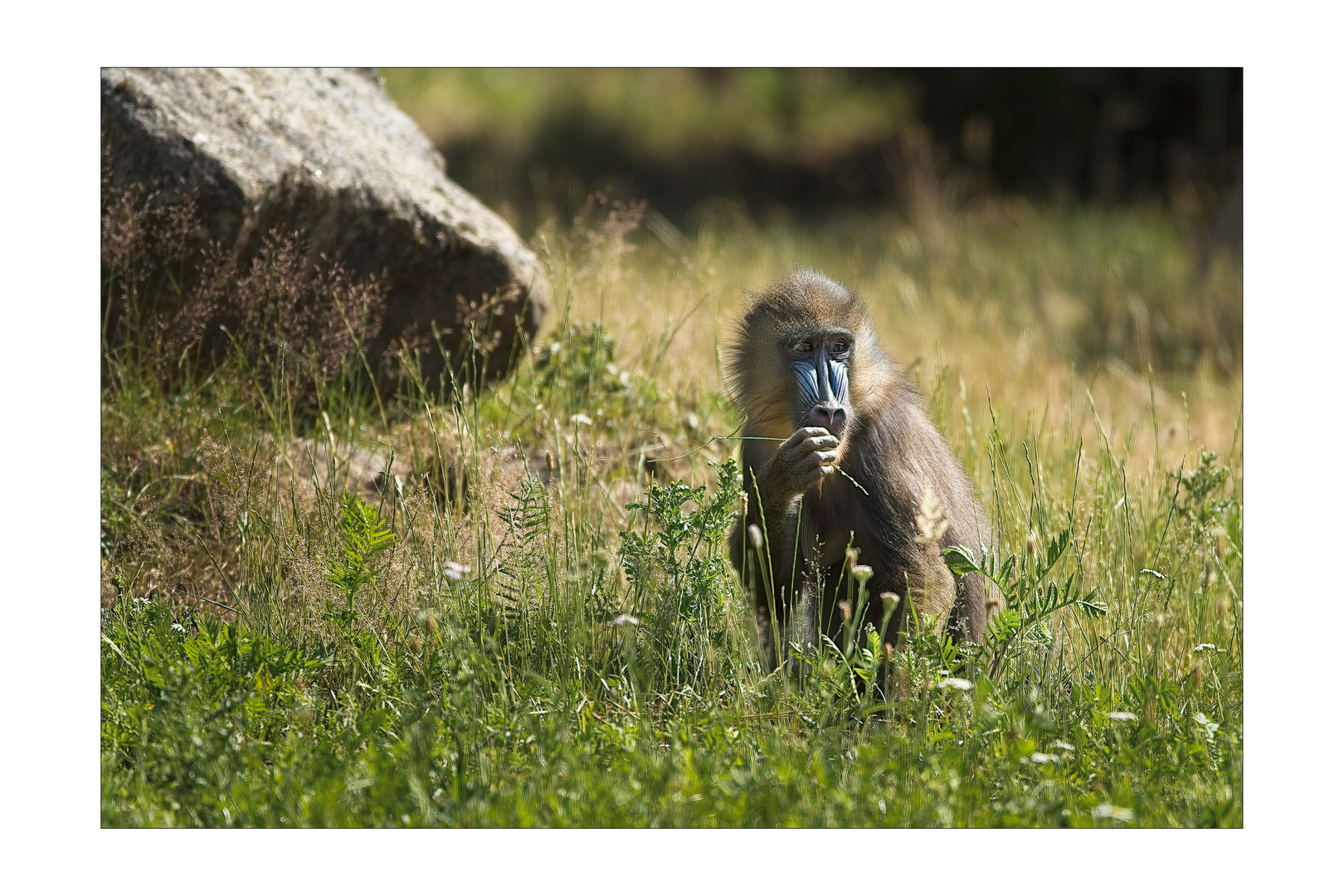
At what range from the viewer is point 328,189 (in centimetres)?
574

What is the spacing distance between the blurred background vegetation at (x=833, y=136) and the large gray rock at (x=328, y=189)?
19.4 ft

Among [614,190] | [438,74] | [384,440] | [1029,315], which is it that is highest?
[438,74]

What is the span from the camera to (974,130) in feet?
51.6

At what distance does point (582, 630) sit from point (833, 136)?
1668 cm

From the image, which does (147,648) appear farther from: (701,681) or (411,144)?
(411,144)

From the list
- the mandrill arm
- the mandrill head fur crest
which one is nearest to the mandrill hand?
the mandrill arm

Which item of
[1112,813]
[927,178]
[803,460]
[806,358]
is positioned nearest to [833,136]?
[927,178]

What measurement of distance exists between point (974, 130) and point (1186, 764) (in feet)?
43.2

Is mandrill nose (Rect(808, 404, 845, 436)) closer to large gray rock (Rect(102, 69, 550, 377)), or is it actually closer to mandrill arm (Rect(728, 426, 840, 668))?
mandrill arm (Rect(728, 426, 840, 668))

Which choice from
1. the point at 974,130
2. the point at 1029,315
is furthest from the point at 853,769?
the point at 974,130

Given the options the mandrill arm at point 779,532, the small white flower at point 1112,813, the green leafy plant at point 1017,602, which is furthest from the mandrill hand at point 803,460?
the small white flower at point 1112,813

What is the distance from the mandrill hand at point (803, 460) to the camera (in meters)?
3.99

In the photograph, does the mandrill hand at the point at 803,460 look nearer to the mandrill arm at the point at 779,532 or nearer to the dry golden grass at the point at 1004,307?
the mandrill arm at the point at 779,532

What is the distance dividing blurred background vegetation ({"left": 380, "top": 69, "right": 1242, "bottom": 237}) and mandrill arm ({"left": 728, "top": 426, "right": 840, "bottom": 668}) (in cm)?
807
